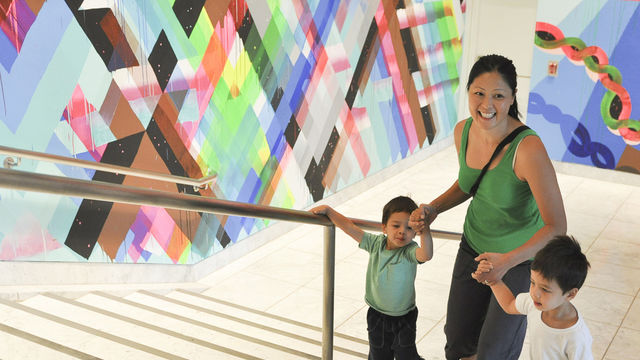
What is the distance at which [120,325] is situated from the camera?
3.70 metres

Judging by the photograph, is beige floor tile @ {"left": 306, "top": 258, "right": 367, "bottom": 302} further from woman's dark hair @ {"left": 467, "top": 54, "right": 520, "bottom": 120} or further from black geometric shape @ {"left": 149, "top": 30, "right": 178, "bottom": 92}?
woman's dark hair @ {"left": 467, "top": 54, "right": 520, "bottom": 120}

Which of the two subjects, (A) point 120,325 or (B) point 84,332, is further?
(A) point 120,325

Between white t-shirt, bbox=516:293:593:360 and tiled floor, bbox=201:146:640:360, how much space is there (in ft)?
7.71

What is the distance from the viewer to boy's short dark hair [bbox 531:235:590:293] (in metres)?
2.04

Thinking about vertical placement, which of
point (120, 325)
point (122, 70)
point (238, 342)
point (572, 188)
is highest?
point (122, 70)

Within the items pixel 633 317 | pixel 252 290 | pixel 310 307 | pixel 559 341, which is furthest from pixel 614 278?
pixel 559 341

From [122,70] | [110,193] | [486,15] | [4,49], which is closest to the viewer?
[110,193]

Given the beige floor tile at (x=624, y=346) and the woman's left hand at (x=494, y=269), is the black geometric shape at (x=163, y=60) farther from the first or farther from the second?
the beige floor tile at (x=624, y=346)

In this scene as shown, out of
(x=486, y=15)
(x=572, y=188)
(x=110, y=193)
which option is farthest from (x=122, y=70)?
(x=486, y=15)

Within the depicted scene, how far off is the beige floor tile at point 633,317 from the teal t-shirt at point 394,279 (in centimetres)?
271

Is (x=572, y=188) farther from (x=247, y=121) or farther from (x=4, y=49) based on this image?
(x=4, y=49)

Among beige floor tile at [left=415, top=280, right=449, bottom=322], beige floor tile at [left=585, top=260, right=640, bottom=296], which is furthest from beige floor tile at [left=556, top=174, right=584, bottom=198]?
beige floor tile at [left=415, top=280, right=449, bottom=322]

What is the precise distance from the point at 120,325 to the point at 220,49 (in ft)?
7.44

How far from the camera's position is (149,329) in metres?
3.66
